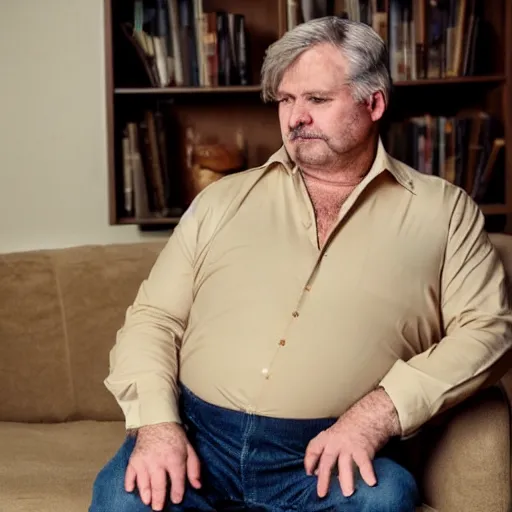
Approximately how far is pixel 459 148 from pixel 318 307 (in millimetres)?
1072

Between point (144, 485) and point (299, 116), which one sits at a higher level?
point (299, 116)

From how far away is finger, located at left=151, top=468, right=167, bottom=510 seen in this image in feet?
5.02

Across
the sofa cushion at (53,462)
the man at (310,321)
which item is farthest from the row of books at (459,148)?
the sofa cushion at (53,462)

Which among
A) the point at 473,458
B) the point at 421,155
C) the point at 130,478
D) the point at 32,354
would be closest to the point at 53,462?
the point at 32,354

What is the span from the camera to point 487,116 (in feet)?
8.44

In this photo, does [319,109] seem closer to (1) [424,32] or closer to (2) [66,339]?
(1) [424,32]

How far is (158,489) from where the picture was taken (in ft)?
5.04

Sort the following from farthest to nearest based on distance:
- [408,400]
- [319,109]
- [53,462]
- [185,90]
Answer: [185,90]
[53,462]
[319,109]
[408,400]

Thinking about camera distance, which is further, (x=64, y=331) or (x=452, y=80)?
(x=452, y=80)

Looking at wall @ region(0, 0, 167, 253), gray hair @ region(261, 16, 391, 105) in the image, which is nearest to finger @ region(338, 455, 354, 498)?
gray hair @ region(261, 16, 391, 105)

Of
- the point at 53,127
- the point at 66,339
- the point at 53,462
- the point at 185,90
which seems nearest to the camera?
the point at 53,462

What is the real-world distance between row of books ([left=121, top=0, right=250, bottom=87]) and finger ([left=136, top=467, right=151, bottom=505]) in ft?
4.35

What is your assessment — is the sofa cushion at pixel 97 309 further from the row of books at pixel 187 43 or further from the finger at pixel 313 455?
the finger at pixel 313 455

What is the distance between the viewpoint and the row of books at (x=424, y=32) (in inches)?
99.7
